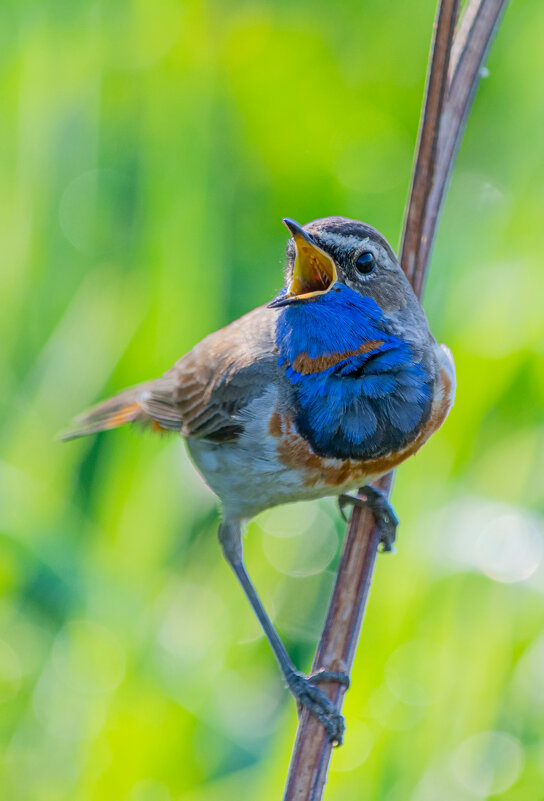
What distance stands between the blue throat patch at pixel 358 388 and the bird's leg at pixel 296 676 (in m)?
0.39

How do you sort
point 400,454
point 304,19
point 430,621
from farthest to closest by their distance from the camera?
point 304,19, point 430,621, point 400,454

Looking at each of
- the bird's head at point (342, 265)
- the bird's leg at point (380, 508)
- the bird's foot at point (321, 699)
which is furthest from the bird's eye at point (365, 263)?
the bird's foot at point (321, 699)

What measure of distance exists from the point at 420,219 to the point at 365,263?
14cm

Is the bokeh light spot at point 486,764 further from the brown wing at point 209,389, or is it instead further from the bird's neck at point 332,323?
the bird's neck at point 332,323

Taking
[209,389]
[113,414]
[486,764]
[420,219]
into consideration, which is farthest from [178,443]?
[420,219]

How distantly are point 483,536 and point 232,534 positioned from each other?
0.55m

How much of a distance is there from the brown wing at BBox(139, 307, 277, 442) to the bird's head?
225mm

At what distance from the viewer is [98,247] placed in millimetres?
3215

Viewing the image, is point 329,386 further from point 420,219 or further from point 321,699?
point 321,699

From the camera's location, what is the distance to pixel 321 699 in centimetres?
180

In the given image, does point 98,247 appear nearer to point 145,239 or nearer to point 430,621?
point 145,239

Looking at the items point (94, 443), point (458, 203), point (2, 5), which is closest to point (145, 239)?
point (94, 443)

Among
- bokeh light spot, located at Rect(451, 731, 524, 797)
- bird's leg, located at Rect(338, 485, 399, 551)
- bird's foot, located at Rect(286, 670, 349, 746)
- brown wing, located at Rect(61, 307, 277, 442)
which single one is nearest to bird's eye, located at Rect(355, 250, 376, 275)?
brown wing, located at Rect(61, 307, 277, 442)

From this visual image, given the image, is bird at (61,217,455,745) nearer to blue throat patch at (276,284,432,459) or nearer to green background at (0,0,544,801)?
blue throat patch at (276,284,432,459)
